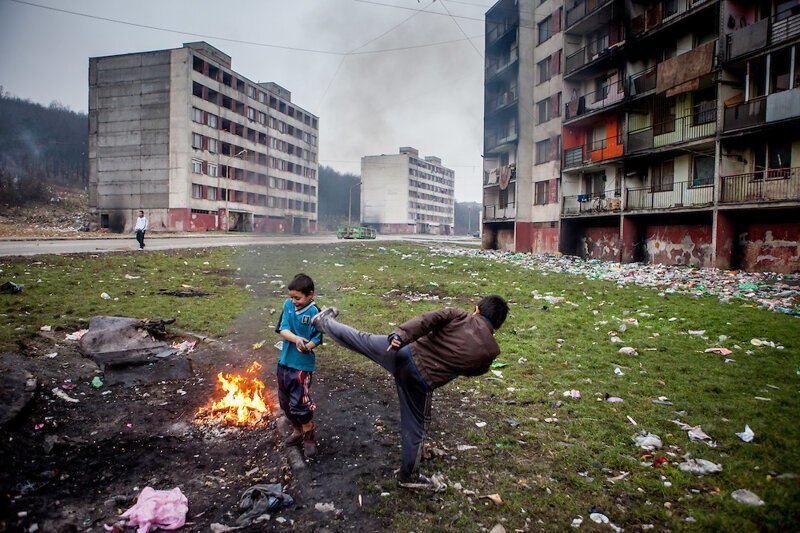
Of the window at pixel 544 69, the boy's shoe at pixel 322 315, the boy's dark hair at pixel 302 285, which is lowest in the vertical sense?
the boy's shoe at pixel 322 315

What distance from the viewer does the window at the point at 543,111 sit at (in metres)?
27.0

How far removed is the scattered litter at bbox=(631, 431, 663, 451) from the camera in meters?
3.62

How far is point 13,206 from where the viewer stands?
49094 mm

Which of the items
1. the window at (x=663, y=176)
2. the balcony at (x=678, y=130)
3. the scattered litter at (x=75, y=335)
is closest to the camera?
the scattered litter at (x=75, y=335)

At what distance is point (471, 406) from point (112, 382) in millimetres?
4056

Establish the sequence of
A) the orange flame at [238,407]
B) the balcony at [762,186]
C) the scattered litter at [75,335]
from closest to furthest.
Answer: the orange flame at [238,407] < the scattered litter at [75,335] < the balcony at [762,186]

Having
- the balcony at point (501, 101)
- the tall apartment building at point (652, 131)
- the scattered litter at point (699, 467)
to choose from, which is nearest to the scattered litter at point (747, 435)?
the scattered litter at point (699, 467)

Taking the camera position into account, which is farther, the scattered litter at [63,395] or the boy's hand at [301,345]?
the scattered litter at [63,395]

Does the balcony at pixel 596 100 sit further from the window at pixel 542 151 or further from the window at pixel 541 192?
the window at pixel 541 192

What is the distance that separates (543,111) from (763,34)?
1315 centimetres

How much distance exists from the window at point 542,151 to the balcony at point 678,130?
638 cm

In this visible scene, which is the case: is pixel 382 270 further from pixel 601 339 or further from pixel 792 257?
pixel 792 257

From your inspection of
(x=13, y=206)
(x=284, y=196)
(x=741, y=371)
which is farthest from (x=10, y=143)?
(x=741, y=371)

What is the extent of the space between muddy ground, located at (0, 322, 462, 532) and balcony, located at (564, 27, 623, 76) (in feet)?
75.9
